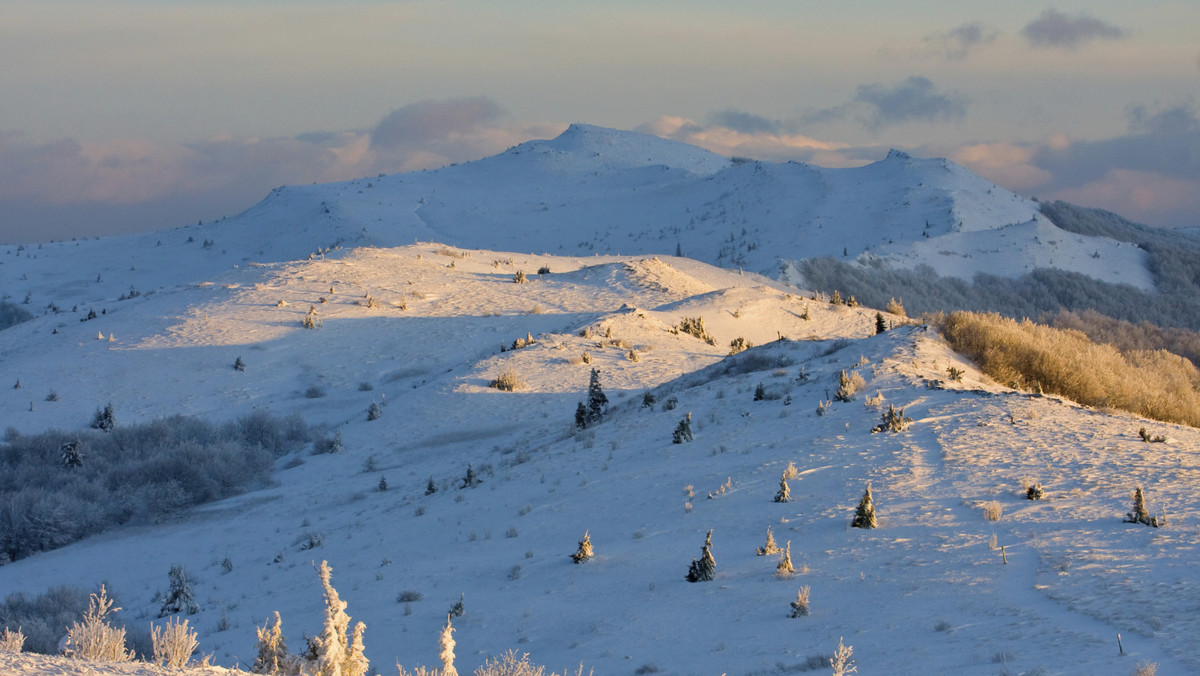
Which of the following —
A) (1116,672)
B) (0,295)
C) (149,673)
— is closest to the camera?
(149,673)

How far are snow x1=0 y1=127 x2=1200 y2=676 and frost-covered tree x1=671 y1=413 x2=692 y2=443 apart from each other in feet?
0.65

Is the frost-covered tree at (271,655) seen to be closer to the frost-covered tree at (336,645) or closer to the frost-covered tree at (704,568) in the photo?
the frost-covered tree at (336,645)

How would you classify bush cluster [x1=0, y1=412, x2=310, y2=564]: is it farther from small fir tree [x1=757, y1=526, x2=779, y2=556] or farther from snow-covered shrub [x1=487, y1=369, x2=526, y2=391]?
small fir tree [x1=757, y1=526, x2=779, y2=556]

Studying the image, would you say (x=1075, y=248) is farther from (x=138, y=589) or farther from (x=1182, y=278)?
(x=138, y=589)

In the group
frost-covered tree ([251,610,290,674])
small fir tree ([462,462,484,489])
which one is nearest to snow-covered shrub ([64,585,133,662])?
frost-covered tree ([251,610,290,674])

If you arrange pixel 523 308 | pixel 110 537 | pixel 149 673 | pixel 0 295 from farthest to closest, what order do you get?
1. pixel 0 295
2. pixel 523 308
3. pixel 110 537
4. pixel 149 673

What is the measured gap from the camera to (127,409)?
2022 centimetres

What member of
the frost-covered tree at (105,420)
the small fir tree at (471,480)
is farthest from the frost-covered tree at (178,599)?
the frost-covered tree at (105,420)

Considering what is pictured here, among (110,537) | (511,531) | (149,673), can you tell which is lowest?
(110,537)

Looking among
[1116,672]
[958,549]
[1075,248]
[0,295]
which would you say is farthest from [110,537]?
[1075,248]

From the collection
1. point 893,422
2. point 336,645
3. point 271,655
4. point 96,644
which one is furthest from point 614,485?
point 336,645

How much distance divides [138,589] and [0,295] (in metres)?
33.6

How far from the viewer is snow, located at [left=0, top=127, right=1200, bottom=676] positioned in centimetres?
670

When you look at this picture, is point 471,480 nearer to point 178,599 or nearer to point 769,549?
point 178,599
